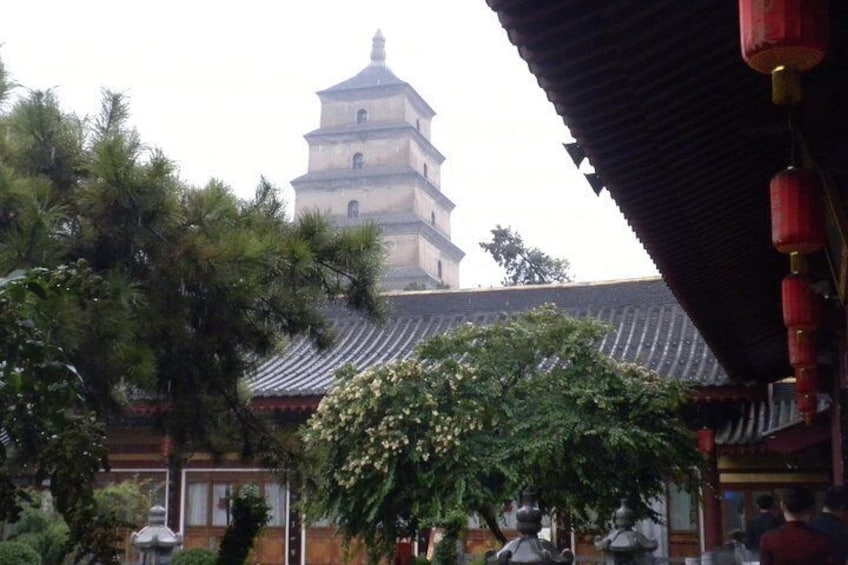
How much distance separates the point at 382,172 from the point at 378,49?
7015 mm

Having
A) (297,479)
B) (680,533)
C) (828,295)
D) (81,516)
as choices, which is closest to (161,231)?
(297,479)

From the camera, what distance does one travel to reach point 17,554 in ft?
37.6

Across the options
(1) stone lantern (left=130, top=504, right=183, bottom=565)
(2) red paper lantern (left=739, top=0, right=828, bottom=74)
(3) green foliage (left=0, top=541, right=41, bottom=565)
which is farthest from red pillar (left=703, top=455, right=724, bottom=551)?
(2) red paper lantern (left=739, top=0, right=828, bottom=74)

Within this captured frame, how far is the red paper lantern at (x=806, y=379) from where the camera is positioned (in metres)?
7.72

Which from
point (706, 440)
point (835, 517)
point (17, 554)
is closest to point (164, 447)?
point (17, 554)

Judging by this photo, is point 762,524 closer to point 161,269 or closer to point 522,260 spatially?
point 161,269

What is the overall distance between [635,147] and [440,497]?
16.7 ft

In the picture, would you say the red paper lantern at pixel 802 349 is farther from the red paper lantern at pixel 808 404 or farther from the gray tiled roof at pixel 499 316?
the gray tiled roof at pixel 499 316

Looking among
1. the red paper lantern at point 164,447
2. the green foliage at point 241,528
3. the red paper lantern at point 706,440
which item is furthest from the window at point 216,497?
the green foliage at point 241,528

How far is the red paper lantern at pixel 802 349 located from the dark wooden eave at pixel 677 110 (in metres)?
0.89

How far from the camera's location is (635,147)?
4.57 meters

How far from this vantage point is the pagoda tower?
127 ft

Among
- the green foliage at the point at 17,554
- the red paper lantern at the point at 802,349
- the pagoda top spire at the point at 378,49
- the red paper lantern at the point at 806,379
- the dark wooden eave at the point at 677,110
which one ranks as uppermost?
the pagoda top spire at the point at 378,49

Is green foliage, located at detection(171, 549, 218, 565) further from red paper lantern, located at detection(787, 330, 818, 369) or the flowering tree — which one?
red paper lantern, located at detection(787, 330, 818, 369)
